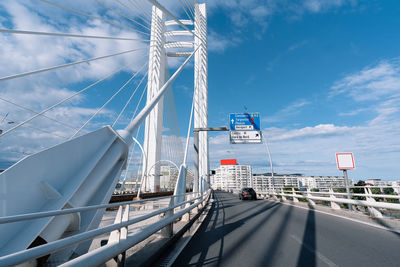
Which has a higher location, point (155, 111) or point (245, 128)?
point (155, 111)

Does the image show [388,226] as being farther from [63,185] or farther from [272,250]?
[63,185]

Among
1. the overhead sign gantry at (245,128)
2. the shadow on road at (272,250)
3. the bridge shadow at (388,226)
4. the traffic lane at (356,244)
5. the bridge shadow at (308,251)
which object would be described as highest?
the overhead sign gantry at (245,128)

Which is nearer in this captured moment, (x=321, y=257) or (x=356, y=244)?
(x=321, y=257)

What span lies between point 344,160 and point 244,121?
1205cm

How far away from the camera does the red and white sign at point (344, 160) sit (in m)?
11.2

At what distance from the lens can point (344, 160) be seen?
1134 centimetres

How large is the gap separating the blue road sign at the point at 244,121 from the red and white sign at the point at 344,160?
1146 cm

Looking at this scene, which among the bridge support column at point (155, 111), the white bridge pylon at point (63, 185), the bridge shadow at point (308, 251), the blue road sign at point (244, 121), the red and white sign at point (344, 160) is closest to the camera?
the white bridge pylon at point (63, 185)

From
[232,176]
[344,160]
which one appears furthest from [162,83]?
[232,176]

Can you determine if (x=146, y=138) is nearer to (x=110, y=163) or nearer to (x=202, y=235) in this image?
(x=202, y=235)

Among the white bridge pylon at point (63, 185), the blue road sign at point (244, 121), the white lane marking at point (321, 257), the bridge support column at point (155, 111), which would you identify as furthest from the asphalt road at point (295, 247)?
the bridge support column at point (155, 111)

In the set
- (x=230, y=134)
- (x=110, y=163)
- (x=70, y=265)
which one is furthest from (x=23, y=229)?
(x=230, y=134)

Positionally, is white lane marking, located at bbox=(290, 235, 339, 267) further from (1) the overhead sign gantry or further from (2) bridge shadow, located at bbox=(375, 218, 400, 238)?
(1) the overhead sign gantry

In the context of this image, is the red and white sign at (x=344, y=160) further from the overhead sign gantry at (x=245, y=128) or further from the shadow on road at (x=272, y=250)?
the overhead sign gantry at (x=245, y=128)
